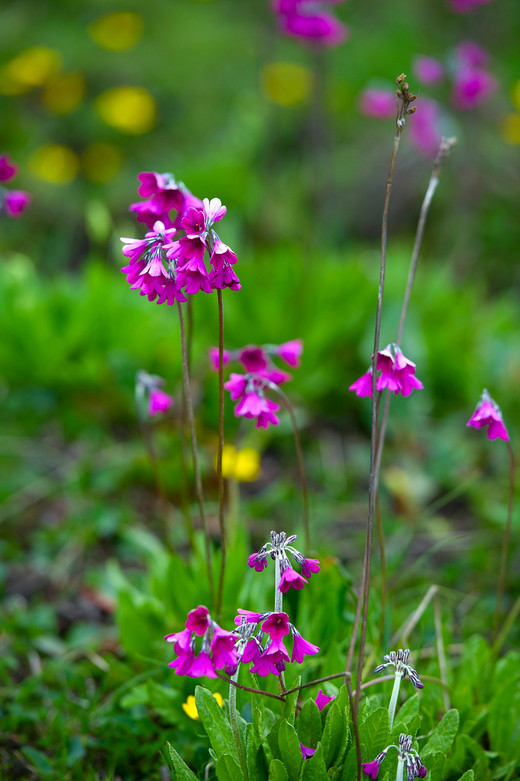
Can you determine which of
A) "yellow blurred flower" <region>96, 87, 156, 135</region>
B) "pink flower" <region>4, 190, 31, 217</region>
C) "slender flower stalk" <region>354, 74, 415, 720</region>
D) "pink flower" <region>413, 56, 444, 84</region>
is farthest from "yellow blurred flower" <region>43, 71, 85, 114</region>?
"slender flower stalk" <region>354, 74, 415, 720</region>

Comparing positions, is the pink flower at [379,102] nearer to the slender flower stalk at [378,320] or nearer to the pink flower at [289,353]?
the pink flower at [289,353]

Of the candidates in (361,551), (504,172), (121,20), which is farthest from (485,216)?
(121,20)

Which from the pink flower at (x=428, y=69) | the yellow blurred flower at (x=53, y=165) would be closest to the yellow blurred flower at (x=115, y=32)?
the yellow blurred flower at (x=53, y=165)

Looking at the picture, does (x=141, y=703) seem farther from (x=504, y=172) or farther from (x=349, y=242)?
(x=504, y=172)

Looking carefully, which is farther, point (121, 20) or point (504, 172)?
point (121, 20)

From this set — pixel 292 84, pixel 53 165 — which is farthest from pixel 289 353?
pixel 292 84

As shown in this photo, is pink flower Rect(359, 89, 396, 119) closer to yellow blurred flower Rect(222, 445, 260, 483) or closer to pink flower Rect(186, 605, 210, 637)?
yellow blurred flower Rect(222, 445, 260, 483)
